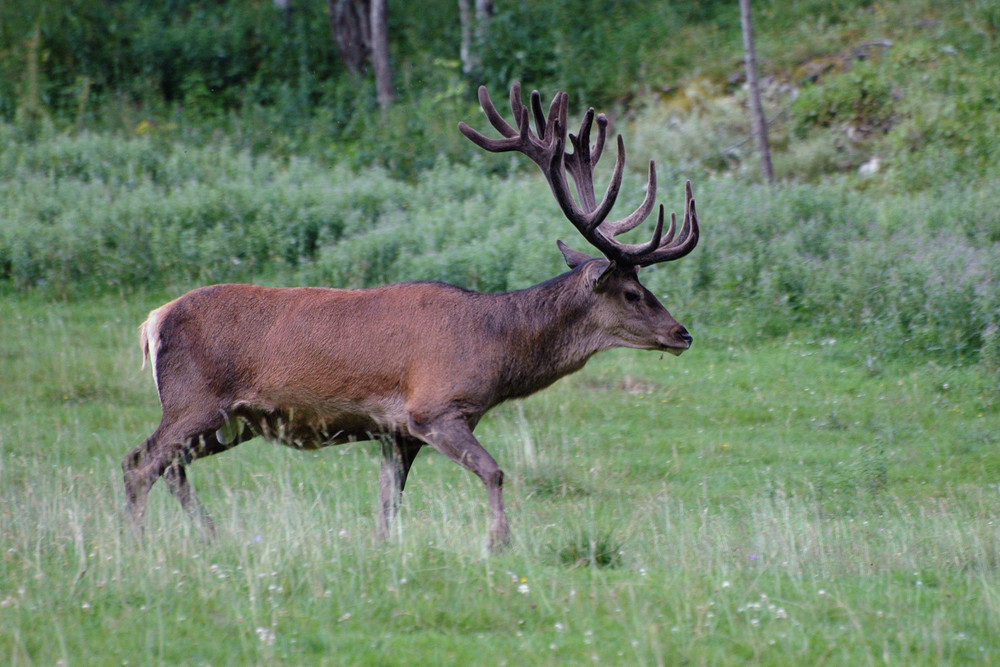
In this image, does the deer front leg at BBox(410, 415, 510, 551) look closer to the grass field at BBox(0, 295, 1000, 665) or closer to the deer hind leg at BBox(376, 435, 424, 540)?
the grass field at BBox(0, 295, 1000, 665)

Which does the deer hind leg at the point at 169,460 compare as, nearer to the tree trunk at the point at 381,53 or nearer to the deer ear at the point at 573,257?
the deer ear at the point at 573,257

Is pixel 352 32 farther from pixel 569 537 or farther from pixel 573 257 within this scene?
pixel 569 537

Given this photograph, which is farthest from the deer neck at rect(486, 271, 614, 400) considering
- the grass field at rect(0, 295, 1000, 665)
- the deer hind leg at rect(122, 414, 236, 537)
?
the deer hind leg at rect(122, 414, 236, 537)

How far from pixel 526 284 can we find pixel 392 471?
258 inches

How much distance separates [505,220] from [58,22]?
14.3m

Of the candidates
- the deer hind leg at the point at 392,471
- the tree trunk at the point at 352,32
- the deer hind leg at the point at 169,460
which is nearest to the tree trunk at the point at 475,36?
the tree trunk at the point at 352,32

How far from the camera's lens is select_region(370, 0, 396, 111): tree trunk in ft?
73.3

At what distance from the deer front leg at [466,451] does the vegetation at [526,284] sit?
292 millimetres

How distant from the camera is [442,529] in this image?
681cm

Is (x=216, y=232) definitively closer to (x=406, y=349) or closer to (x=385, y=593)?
(x=406, y=349)

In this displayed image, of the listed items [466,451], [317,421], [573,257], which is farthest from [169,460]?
[573,257]

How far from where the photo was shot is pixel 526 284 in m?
13.8

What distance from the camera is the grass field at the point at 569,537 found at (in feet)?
16.3

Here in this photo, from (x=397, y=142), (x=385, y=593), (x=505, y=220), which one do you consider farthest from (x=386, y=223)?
(x=385, y=593)
